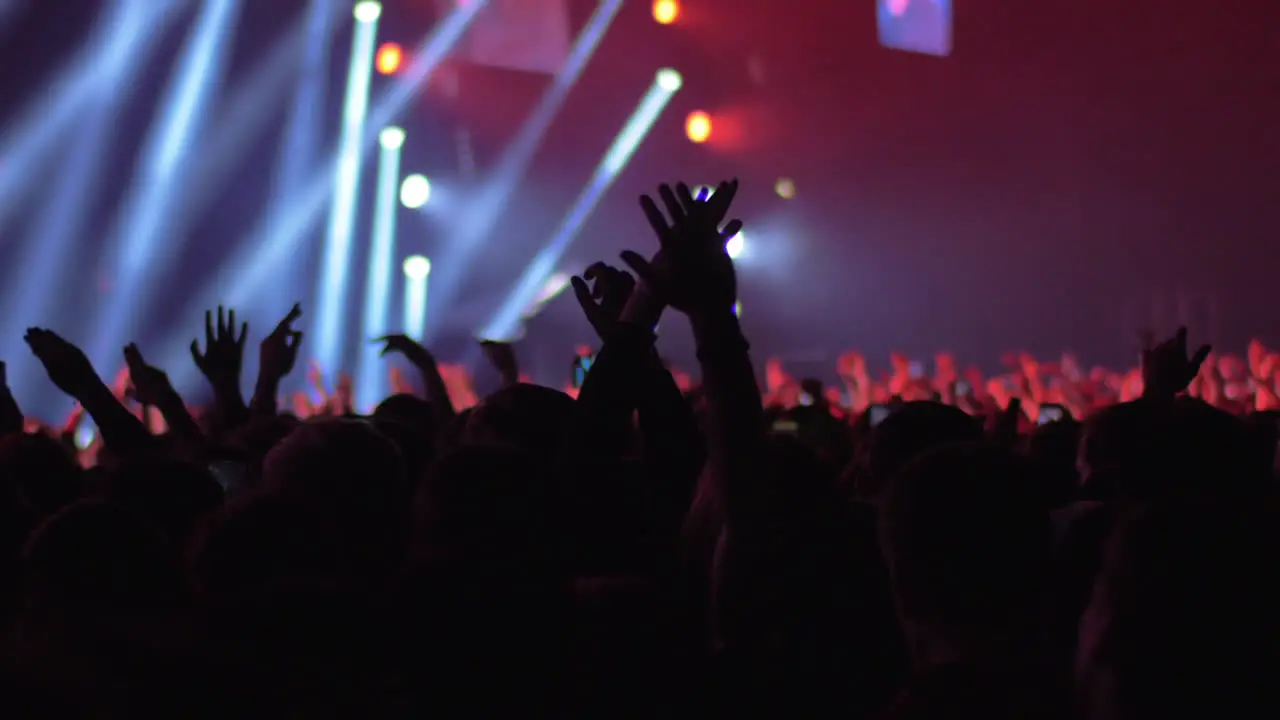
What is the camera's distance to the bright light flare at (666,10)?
1101 centimetres

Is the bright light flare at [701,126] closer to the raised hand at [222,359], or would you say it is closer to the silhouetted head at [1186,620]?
the raised hand at [222,359]

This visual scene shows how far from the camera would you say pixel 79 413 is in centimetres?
399

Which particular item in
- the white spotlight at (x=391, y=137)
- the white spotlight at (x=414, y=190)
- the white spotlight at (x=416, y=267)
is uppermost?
the white spotlight at (x=391, y=137)

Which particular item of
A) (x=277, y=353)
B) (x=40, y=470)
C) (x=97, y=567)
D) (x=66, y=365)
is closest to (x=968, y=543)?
(x=97, y=567)

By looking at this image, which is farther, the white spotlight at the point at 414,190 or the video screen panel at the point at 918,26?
the white spotlight at the point at 414,190

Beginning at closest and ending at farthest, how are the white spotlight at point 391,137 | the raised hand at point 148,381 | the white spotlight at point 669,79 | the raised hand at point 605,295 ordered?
the raised hand at point 605,295 < the raised hand at point 148,381 < the white spotlight at point 391,137 < the white spotlight at point 669,79

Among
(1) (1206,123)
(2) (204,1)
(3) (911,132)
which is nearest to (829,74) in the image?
(3) (911,132)

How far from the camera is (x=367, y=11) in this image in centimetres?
1072

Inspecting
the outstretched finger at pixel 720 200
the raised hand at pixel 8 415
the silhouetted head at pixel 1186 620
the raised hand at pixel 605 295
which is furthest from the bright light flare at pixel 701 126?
the silhouetted head at pixel 1186 620

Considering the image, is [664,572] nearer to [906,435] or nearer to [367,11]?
[906,435]

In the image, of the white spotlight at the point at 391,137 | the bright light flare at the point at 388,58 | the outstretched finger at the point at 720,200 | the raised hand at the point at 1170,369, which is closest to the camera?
the outstretched finger at the point at 720,200

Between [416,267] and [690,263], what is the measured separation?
33.7 ft

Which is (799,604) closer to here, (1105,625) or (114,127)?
(1105,625)

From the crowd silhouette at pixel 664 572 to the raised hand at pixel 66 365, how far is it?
64cm
